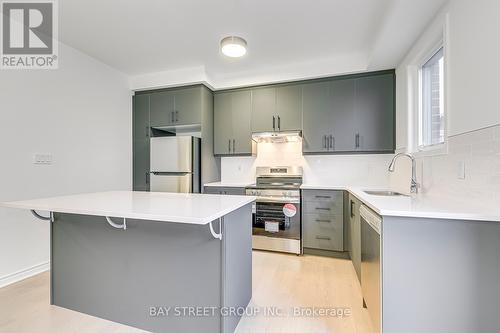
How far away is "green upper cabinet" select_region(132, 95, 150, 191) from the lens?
12.0 feet

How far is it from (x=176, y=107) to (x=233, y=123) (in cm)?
92

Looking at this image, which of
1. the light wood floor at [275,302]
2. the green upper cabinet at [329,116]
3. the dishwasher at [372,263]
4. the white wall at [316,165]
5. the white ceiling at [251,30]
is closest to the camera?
the dishwasher at [372,263]

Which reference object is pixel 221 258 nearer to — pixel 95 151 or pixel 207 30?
pixel 207 30

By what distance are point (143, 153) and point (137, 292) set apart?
2.53 meters

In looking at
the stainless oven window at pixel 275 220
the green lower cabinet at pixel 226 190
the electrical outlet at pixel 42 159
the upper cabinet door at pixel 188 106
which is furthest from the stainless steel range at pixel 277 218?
the electrical outlet at pixel 42 159

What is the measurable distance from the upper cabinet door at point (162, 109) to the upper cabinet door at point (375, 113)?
8.96ft

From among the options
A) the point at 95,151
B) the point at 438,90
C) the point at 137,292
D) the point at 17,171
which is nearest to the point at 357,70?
the point at 438,90

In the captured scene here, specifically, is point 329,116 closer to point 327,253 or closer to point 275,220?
point 275,220

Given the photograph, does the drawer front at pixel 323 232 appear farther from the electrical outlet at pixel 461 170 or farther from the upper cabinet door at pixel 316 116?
the electrical outlet at pixel 461 170

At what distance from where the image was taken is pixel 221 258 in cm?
140

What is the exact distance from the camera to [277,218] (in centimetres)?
306

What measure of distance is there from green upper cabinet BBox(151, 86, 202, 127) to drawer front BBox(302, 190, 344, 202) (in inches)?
75.4

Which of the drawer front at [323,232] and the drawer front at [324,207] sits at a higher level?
the drawer front at [324,207]

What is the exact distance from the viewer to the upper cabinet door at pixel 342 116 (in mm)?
3078
